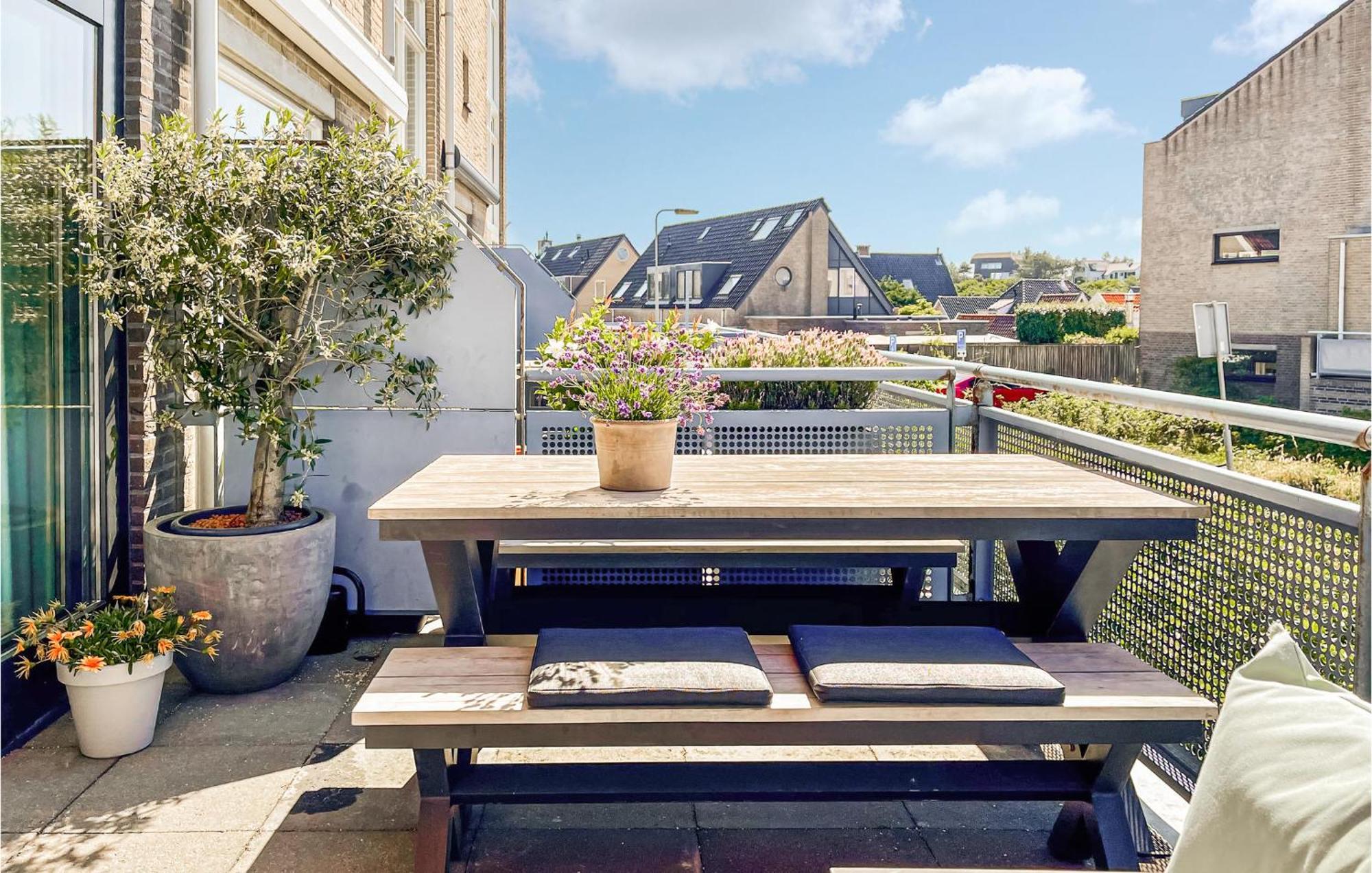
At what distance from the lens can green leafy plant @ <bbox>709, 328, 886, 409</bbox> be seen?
4.60 m

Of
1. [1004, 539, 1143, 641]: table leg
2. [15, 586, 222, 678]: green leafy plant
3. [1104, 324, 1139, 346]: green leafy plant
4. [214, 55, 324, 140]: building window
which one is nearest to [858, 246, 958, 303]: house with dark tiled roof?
[1104, 324, 1139, 346]: green leafy plant

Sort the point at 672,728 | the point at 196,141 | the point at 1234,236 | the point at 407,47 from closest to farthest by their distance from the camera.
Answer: the point at 672,728 → the point at 196,141 → the point at 407,47 → the point at 1234,236

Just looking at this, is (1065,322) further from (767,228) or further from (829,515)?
(829,515)

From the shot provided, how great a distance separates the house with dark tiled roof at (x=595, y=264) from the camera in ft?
163

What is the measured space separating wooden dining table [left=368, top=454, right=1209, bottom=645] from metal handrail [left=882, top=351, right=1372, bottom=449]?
0.74ft

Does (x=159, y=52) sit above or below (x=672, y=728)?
above

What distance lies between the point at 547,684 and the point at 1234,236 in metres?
28.9

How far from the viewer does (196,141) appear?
12.1 ft

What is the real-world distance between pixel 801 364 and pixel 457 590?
7.86 ft

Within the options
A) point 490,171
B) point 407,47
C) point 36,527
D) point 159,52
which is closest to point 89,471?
point 36,527

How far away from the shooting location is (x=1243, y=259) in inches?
1048

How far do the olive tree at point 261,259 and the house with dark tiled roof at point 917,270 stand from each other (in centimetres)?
5711

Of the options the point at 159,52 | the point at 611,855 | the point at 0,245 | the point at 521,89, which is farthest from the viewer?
the point at 521,89

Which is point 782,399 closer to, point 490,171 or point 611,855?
point 611,855
